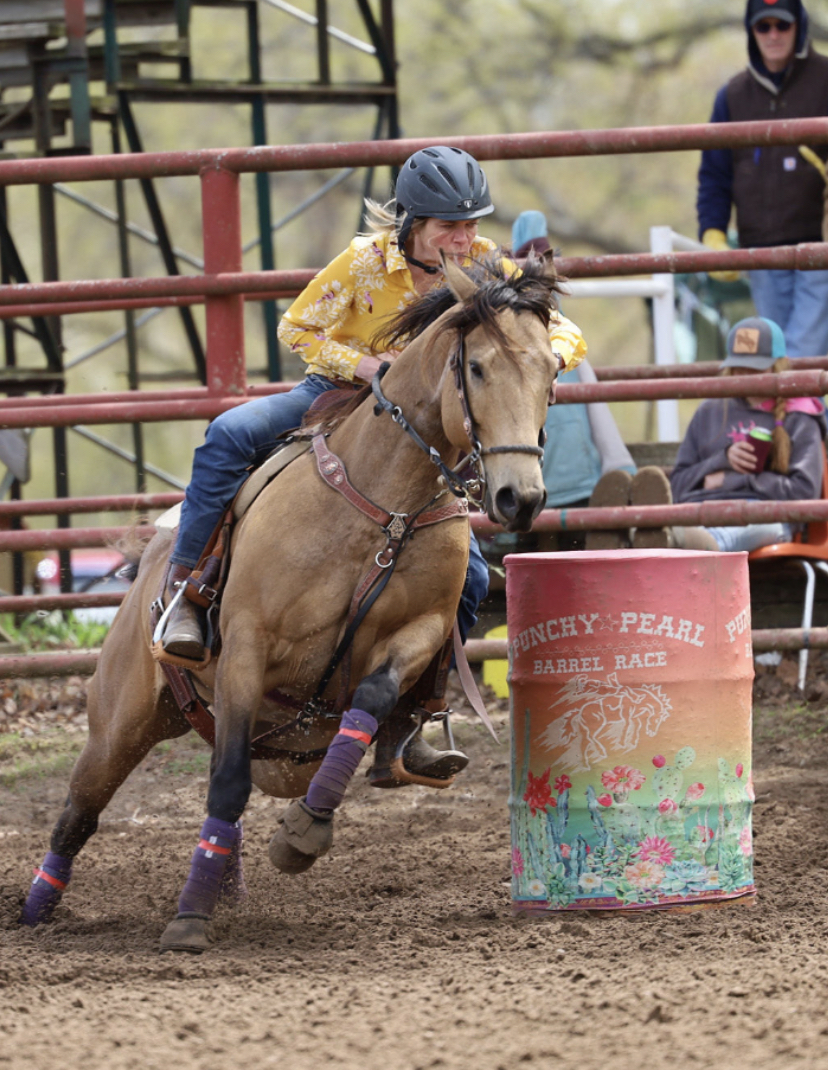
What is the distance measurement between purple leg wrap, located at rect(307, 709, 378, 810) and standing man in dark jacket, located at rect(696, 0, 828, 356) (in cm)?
422

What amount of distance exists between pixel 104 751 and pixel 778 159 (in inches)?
188

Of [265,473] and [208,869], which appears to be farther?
[265,473]

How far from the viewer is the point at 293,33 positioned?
1005 inches

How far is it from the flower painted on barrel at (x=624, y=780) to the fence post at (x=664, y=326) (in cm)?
461

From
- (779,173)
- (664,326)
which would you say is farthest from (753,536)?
(664,326)

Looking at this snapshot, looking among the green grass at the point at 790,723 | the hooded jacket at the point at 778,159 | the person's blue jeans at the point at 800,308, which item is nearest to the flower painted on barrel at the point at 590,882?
the green grass at the point at 790,723

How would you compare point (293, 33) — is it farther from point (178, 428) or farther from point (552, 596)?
point (552, 596)

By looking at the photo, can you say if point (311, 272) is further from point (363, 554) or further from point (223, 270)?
point (363, 554)

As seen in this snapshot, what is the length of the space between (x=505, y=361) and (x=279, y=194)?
24299 millimetres

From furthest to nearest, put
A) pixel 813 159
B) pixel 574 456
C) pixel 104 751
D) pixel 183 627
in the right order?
pixel 813 159
pixel 574 456
pixel 104 751
pixel 183 627

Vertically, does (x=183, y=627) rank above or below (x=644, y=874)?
above

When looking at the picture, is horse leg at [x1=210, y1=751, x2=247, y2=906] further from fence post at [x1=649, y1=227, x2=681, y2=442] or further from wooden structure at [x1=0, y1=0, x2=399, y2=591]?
fence post at [x1=649, y1=227, x2=681, y2=442]

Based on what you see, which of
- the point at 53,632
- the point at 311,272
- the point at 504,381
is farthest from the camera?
the point at 53,632

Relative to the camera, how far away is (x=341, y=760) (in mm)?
3521
